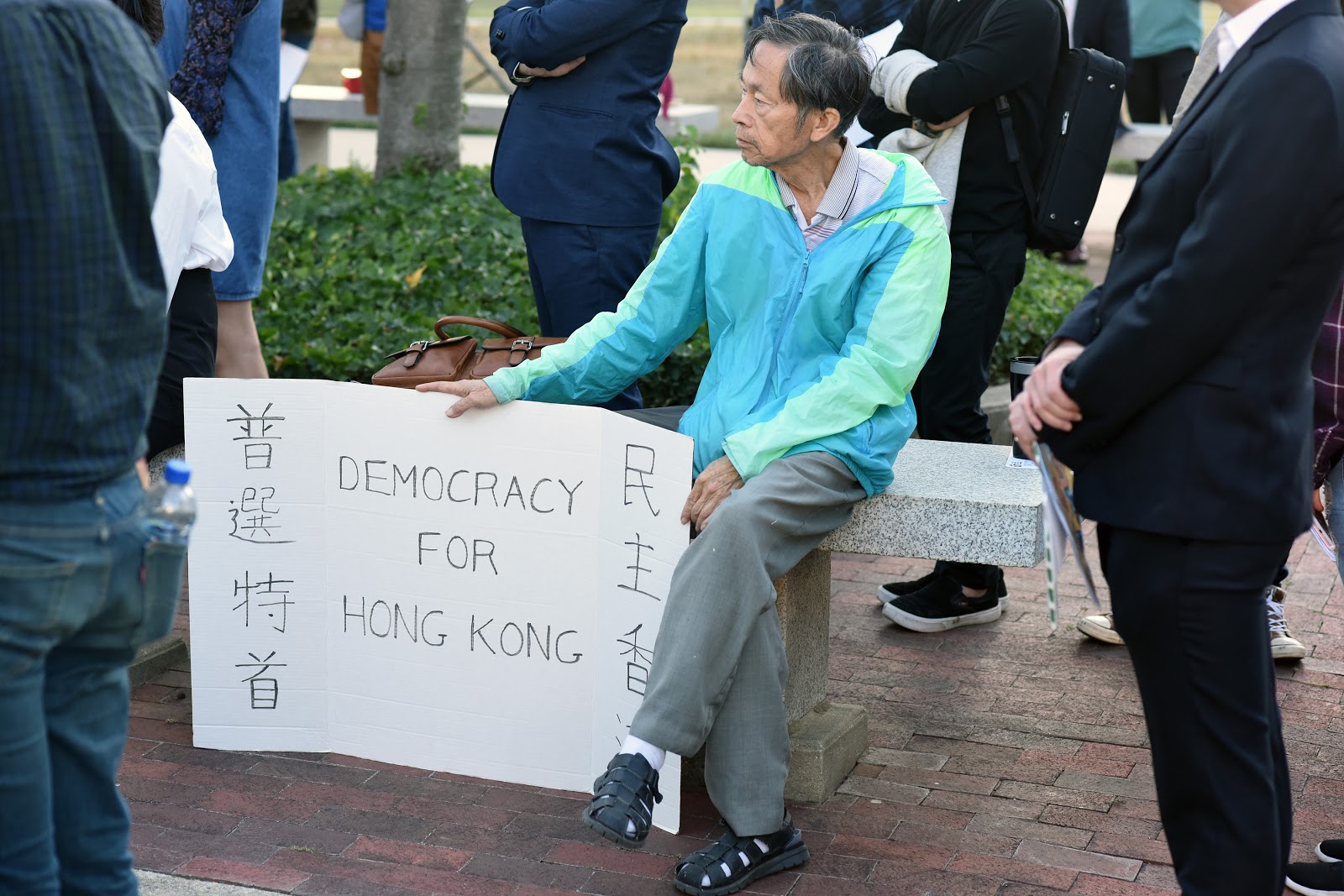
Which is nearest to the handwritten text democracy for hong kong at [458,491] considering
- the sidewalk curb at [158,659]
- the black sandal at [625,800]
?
the black sandal at [625,800]

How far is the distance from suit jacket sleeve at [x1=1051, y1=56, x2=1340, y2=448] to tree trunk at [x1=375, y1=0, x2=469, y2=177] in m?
6.10

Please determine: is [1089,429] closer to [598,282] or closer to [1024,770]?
[1024,770]

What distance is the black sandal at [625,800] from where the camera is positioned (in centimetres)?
304

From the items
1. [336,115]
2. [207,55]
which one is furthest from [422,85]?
[207,55]

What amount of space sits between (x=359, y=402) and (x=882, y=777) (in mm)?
1542

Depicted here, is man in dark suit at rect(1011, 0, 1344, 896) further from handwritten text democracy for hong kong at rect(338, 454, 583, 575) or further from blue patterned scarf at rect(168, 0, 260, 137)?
blue patterned scarf at rect(168, 0, 260, 137)

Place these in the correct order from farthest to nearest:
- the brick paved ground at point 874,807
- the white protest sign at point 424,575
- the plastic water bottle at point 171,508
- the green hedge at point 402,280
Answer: the green hedge at point 402,280, the white protest sign at point 424,575, the brick paved ground at point 874,807, the plastic water bottle at point 171,508

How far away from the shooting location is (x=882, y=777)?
3775 millimetres

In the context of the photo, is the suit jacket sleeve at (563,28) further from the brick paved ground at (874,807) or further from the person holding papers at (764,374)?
the brick paved ground at (874,807)

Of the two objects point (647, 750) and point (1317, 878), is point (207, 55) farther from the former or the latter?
point (1317, 878)

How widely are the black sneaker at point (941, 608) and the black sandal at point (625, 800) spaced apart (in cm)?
170

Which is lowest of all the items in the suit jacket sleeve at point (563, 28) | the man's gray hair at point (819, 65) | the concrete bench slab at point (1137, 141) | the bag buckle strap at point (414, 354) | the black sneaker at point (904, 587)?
the black sneaker at point (904, 587)

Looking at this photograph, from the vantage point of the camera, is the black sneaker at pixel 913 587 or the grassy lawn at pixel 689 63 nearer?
the black sneaker at pixel 913 587

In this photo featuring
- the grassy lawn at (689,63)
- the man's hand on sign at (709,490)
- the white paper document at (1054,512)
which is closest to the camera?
the white paper document at (1054,512)
